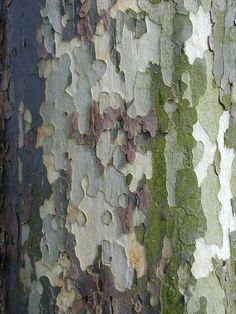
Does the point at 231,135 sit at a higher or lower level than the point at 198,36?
lower

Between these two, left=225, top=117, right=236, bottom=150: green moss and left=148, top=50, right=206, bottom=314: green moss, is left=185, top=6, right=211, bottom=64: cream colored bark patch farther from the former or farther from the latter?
left=225, top=117, right=236, bottom=150: green moss

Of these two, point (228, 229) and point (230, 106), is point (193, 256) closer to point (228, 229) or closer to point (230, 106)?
point (228, 229)

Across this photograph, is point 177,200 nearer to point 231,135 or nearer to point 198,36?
point 231,135

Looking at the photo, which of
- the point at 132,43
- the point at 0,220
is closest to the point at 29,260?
the point at 0,220

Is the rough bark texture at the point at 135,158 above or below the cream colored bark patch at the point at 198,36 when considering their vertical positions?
below

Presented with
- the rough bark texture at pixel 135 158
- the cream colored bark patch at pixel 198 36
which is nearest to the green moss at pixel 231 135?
the rough bark texture at pixel 135 158

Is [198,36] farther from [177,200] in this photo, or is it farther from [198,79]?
[177,200]

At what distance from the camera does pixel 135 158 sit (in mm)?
1142

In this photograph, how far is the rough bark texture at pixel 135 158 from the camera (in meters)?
1.14

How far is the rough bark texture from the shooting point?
114cm

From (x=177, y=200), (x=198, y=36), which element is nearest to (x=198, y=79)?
(x=198, y=36)

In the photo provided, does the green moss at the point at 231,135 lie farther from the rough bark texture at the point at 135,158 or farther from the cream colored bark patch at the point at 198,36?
the cream colored bark patch at the point at 198,36

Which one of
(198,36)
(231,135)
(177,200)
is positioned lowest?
(177,200)

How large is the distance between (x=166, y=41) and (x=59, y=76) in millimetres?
194
